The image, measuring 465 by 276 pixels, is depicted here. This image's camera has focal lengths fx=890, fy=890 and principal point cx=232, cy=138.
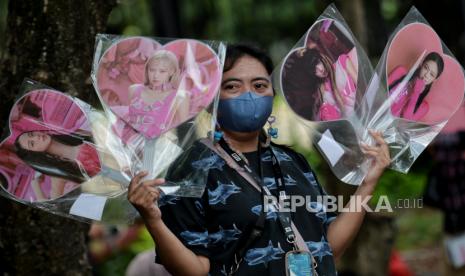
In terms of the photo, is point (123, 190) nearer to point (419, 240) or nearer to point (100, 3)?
point (100, 3)

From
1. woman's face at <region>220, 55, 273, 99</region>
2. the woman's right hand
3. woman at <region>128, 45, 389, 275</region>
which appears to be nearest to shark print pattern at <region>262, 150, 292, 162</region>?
woman at <region>128, 45, 389, 275</region>

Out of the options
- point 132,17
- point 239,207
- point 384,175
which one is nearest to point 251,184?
point 239,207

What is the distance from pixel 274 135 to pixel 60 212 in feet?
2.68

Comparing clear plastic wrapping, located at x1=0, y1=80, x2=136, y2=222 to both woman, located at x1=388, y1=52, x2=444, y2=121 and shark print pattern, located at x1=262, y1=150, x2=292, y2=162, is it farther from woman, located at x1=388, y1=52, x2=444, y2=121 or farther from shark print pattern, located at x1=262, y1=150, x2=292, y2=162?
woman, located at x1=388, y1=52, x2=444, y2=121

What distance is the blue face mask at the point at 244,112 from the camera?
10.1ft

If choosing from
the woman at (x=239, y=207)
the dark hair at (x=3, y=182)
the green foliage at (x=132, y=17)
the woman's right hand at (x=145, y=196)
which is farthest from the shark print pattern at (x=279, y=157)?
the green foliage at (x=132, y=17)

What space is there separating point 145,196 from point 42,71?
1.10 m

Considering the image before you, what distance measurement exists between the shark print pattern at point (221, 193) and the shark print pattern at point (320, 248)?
12.6 inches

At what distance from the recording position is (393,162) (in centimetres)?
329

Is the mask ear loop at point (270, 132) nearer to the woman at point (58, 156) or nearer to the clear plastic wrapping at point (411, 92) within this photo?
the clear plastic wrapping at point (411, 92)

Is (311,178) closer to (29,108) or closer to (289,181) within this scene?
(289,181)

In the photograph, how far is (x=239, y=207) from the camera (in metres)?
2.97

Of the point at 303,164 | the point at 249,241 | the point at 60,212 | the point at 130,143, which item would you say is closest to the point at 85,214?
the point at 60,212

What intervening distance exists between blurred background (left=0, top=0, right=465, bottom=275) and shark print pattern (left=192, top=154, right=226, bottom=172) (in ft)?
2.41
